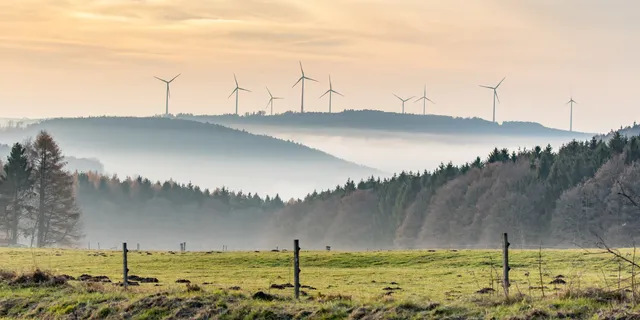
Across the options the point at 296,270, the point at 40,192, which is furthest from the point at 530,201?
the point at 296,270

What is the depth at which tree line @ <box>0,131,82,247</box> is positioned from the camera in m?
131

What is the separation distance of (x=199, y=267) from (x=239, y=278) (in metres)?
10.7

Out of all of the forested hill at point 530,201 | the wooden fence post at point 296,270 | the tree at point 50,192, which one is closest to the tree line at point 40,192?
the tree at point 50,192

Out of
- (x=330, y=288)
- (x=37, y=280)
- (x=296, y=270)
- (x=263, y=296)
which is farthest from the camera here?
(x=330, y=288)

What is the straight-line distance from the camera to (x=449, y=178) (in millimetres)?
195750

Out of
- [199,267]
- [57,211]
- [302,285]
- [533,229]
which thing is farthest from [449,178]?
[302,285]

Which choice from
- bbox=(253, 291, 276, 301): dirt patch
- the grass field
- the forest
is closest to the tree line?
the grass field

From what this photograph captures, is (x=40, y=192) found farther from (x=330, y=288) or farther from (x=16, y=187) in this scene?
(x=330, y=288)

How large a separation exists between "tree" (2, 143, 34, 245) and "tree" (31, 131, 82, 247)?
1.57 m

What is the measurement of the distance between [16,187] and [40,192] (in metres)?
5.02

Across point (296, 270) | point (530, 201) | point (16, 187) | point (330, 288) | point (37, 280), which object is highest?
point (16, 187)

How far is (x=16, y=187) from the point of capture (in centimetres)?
13462

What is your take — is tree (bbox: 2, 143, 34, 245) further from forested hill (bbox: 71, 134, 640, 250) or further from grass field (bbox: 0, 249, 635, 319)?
forested hill (bbox: 71, 134, 640, 250)

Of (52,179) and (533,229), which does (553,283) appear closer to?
(52,179)
